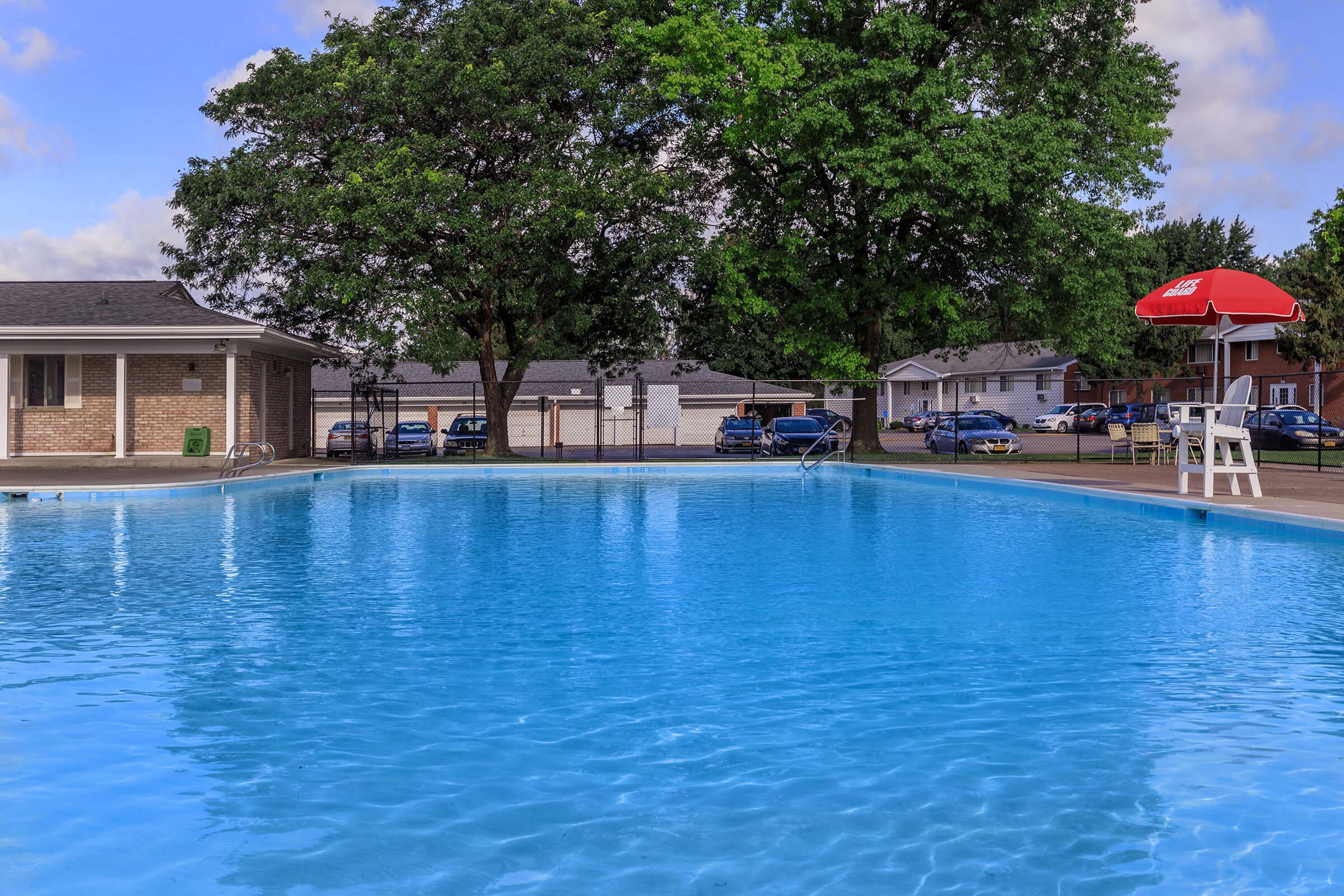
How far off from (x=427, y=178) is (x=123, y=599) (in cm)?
2187

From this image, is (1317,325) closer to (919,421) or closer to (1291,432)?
(1291,432)

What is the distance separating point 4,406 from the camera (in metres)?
25.8

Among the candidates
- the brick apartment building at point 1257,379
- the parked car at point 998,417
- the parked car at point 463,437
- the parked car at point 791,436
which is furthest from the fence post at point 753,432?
the brick apartment building at point 1257,379

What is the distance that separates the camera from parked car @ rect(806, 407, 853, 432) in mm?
34312

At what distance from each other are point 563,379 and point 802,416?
15711mm

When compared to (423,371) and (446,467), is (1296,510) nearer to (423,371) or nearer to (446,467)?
(446,467)

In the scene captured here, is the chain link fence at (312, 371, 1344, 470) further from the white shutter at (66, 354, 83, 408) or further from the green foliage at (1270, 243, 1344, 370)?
the white shutter at (66, 354, 83, 408)

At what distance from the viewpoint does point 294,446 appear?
104 feet

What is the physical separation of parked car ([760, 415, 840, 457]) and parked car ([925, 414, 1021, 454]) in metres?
3.80

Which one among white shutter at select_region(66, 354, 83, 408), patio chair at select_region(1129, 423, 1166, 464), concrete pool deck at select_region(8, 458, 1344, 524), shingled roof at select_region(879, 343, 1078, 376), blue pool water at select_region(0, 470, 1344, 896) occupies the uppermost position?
shingled roof at select_region(879, 343, 1078, 376)

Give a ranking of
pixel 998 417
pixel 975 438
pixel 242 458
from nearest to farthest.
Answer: pixel 242 458 < pixel 975 438 < pixel 998 417

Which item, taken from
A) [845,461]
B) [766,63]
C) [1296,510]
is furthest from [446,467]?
[1296,510]

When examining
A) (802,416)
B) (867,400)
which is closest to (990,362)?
(802,416)

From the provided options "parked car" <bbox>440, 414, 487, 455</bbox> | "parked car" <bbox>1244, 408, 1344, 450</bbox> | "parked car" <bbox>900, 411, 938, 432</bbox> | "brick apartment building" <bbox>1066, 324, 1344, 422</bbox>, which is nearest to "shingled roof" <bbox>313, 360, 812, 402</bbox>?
"parked car" <bbox>440, 414, 487, 455</bbox>
